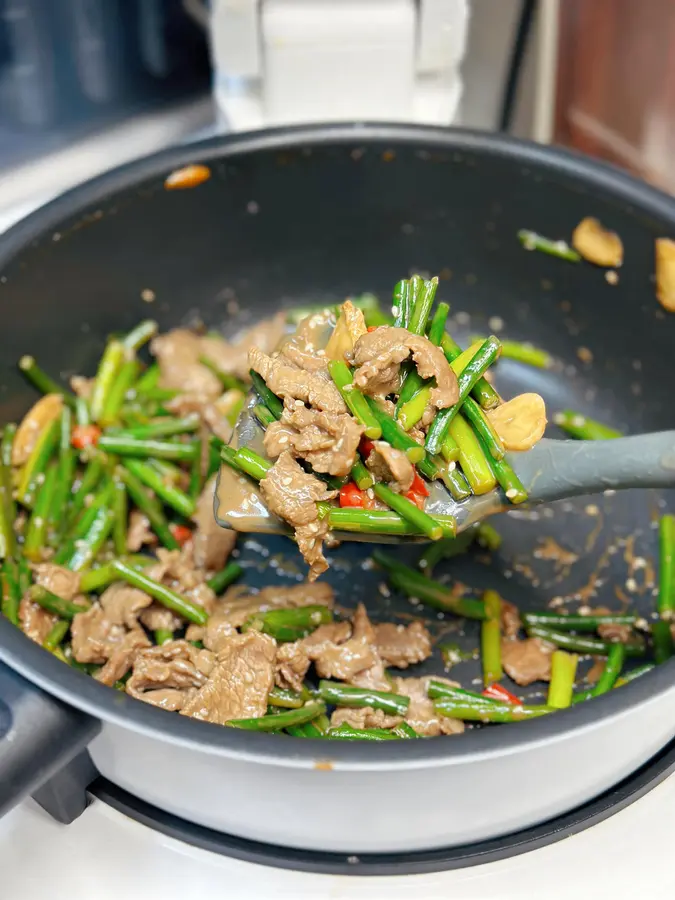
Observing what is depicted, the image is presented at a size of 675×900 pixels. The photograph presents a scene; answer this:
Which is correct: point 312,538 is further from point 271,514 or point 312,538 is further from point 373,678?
point 373,678

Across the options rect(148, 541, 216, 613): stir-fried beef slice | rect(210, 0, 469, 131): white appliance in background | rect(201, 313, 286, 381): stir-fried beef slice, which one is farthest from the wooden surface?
rect(148, 541, 216, 613): stir-fried beef slice

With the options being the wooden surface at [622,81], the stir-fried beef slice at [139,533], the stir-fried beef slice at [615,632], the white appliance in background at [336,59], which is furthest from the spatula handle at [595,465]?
the wooden surface at [622,81]

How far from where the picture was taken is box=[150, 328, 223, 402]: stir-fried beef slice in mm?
1744

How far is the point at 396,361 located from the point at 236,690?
0.50m

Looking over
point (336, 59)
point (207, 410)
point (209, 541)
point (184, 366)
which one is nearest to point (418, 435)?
point (209, 541)

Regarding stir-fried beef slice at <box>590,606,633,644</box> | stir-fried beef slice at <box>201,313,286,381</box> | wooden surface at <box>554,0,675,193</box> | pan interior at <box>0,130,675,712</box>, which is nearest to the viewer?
stir-fried beef slice at <box>590,606,633,644</box>

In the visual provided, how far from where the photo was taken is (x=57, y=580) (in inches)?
56.4

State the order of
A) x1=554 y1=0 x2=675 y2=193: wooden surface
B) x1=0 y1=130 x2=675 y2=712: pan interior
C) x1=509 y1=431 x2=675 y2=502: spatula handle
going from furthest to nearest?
1. x1=554 y1=0 x2=675 y2=193: wooden surface
2. x1=0 y1=130 x2=675 y2=712: pan interior
3. x1=509 y1=431 x2=675 y2=502: spatula handle

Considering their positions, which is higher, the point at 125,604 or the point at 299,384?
the point at 299,384

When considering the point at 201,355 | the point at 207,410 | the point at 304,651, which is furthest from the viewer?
the point at 201,355

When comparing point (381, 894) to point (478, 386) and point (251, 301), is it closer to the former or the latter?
point (478, 386)

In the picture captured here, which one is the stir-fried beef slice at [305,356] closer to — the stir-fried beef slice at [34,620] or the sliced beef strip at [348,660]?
the sliced beef strip at [348,660]

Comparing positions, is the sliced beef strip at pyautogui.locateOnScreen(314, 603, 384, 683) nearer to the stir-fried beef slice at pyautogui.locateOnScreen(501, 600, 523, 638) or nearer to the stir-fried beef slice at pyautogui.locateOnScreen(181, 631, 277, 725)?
the stir-fried beef slice at pyautogui.locateOnScreen(181, 631, 277, 725)

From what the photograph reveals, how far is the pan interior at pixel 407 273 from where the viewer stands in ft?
5.09
